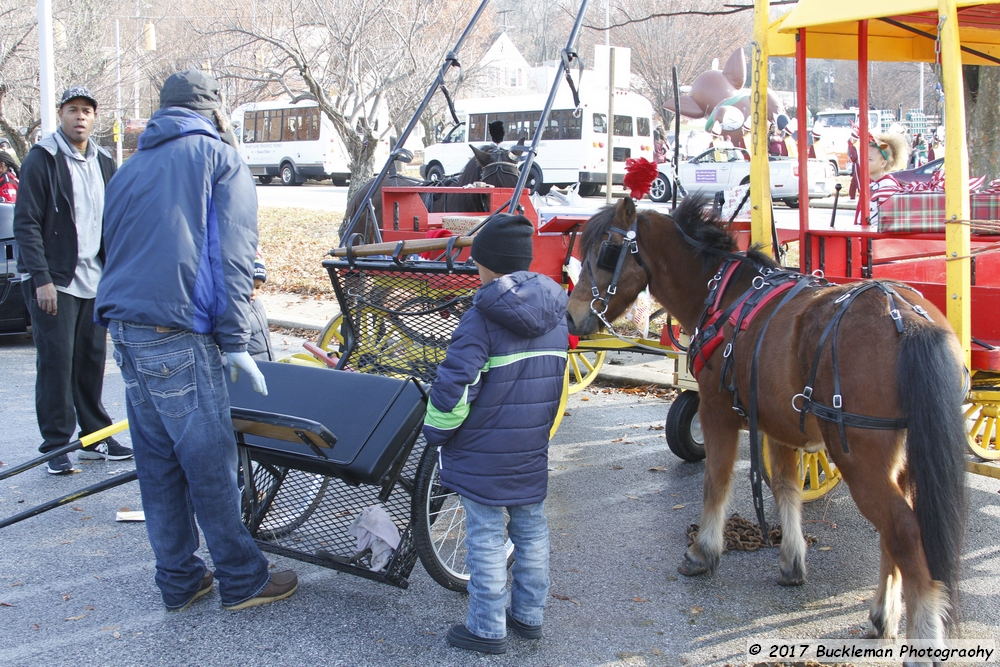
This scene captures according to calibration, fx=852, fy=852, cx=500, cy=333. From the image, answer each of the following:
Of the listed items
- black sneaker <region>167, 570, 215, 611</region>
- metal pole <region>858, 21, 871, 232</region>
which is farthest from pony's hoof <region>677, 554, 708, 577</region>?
metal pole <region>858, 21, 871, 232</region>

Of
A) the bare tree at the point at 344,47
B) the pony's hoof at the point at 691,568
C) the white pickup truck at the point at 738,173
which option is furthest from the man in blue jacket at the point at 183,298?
the white pickup truck at the point at 738,173

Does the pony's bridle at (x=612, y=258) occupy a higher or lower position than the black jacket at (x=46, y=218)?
lower

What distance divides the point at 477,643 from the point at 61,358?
11.9ft

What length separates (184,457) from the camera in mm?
3420

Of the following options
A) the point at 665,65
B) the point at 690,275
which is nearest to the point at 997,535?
the point at 690,275

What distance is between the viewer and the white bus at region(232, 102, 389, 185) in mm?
34094

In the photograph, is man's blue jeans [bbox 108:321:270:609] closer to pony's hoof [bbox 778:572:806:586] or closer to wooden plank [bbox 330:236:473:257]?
wooden plank [bbox 330:236:473:257]

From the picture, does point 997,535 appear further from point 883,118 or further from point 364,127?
point 364,127

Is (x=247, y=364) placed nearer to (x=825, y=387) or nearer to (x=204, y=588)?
(x=204, y=588)

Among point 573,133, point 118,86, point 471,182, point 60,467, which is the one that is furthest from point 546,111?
point 573,133

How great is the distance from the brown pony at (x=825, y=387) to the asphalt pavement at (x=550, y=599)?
10.6 inches

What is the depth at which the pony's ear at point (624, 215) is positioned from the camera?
437 centimetres

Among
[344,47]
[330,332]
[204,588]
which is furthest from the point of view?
[344,47]

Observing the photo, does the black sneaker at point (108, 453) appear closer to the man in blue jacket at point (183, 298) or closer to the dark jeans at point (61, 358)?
the dark jeans at point (61, 358)
